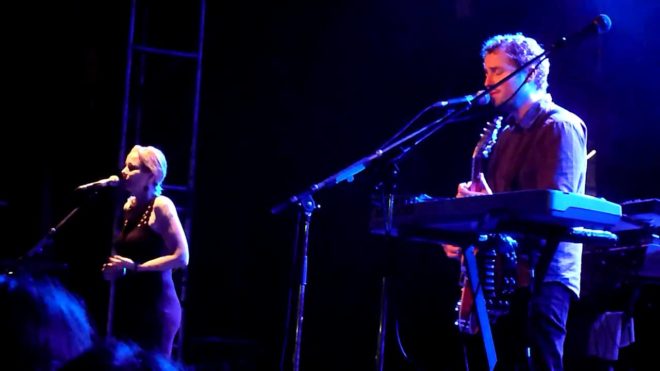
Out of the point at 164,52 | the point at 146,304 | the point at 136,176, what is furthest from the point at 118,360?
the point at 164,52

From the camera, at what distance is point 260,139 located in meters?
6.83

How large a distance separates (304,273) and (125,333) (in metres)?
1.10

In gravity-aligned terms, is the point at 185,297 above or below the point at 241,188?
below

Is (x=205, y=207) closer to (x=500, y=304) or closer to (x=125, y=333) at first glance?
(x=125, y=333)

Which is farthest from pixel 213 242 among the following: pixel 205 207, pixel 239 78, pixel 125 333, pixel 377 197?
pixel 377 197

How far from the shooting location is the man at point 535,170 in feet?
9.43

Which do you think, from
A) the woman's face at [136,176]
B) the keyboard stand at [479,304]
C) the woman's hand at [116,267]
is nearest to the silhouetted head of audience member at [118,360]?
the keyboard stand at [479,304]

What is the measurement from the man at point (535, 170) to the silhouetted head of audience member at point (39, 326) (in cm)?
191

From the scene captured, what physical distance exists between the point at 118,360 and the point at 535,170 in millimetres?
2436

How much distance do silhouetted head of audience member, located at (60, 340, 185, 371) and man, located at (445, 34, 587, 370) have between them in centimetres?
191

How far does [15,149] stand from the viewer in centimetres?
712

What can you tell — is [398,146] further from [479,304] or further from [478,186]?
[479,304]

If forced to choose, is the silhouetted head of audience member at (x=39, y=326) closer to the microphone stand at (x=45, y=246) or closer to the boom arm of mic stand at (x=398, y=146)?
the boom arm of mic stand at (x=398, y=146)

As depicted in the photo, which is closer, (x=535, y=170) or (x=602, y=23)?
(x=602, y=23)
